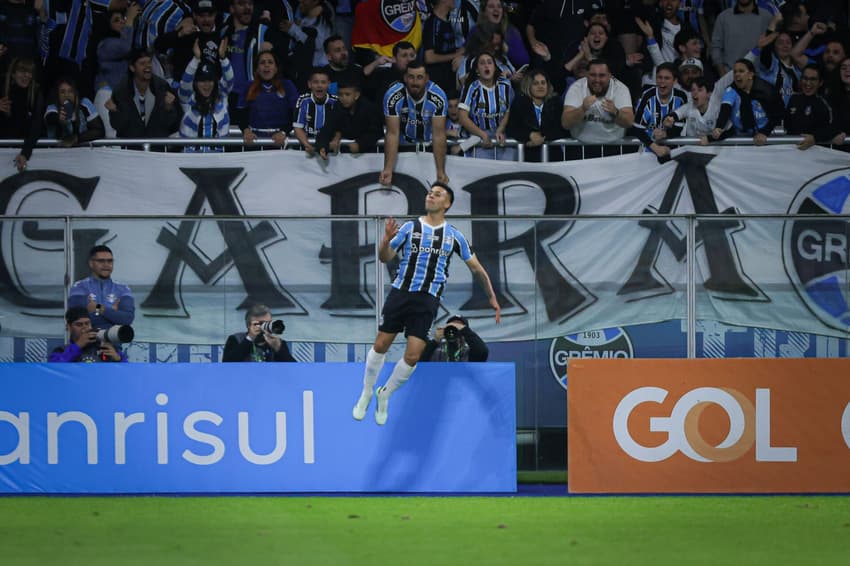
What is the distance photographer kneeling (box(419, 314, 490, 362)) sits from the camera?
36.1ft

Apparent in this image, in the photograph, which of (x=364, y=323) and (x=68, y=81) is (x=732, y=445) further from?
(x=68, y=81)

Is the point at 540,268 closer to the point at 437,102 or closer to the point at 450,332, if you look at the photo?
the point at 450,332

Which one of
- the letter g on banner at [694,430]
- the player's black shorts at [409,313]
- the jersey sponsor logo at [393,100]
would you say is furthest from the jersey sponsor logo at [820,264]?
the jersey sponsor logo at [393,100]

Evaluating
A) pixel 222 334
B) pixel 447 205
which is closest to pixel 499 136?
pixel 447 205

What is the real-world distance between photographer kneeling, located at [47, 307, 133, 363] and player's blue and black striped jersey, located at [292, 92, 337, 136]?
3328 millimetres

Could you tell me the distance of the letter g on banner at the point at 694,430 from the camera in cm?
1053

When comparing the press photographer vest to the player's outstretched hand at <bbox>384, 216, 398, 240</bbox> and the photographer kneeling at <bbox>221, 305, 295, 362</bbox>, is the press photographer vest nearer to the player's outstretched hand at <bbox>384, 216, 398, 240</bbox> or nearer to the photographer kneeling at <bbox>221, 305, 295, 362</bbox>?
the photographer kneeling at <bbox>221, 305, 295, 362</bbox>

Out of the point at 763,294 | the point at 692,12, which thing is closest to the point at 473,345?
the point at 763,294

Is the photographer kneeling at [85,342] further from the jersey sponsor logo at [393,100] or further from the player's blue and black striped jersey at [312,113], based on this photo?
the jersey sponsor logo at [393,100]

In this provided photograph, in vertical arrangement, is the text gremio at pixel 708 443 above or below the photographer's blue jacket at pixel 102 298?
below

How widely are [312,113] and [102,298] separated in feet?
10.7

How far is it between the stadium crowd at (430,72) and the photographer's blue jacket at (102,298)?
2282 mm

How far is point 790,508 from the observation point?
9641 mm

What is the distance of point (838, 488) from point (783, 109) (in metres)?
4.45
